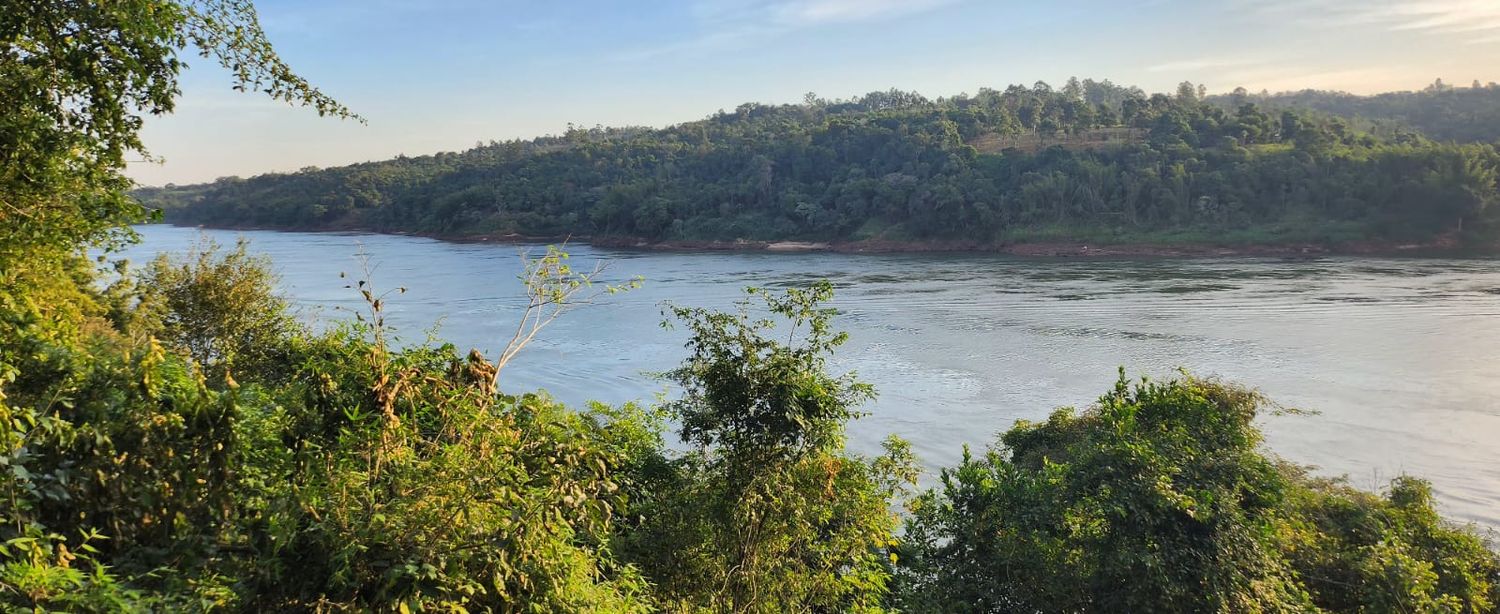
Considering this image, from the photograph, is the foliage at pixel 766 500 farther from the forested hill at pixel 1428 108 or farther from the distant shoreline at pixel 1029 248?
the forested hill at pixel 1428 108

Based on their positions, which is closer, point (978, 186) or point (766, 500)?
point (766, 500)

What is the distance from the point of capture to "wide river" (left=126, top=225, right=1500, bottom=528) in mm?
19266

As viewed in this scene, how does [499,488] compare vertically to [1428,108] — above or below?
below

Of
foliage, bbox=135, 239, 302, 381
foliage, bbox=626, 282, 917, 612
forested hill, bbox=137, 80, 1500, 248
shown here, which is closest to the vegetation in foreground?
foliage, bbox=626, 282, 917, 612

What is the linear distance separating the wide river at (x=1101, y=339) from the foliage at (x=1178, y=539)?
24.5ft

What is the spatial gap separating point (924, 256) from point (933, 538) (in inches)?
2058

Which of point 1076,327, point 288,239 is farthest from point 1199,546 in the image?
point 288,239

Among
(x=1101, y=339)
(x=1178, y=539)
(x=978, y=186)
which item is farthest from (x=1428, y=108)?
(x=1178, y=539)

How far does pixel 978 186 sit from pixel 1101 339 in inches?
1557

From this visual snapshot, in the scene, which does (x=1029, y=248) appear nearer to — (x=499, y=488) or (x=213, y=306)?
(x=213, y=306)

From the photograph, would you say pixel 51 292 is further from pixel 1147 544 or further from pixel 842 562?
pixel 1147 544

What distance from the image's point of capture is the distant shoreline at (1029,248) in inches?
2061

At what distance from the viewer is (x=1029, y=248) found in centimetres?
6075

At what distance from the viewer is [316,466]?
416cm
